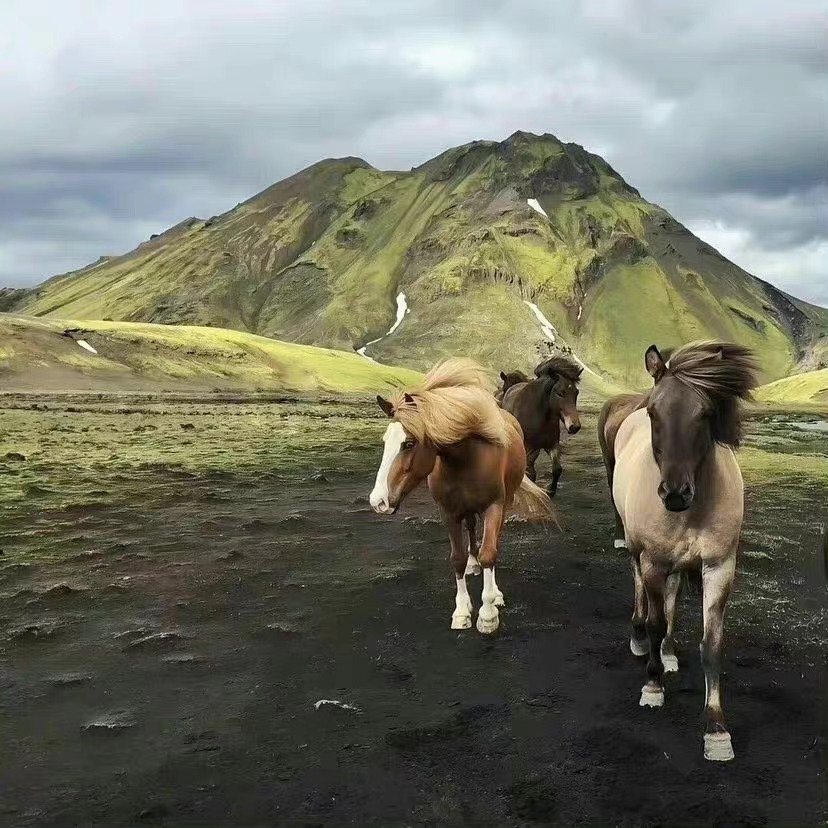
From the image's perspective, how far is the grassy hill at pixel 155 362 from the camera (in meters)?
85.4

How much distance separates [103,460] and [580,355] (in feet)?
600

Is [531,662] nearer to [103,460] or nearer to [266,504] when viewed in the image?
[266,504]

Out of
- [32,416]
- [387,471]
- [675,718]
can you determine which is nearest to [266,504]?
[387,471]

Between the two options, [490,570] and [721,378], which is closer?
[721,378]

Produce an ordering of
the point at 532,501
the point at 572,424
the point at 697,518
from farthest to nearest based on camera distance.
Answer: the point at 572,424
the point at 532,501
the point at 697,518

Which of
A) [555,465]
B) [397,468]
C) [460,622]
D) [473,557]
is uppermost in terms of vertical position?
[397,468]

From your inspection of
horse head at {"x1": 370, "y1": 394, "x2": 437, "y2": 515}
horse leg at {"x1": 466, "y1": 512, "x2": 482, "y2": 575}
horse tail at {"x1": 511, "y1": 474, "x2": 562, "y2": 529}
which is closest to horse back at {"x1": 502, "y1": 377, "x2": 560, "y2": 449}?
horse tail at {"x1": 511, "y1": 474, "x2": 562, "y2": 529}

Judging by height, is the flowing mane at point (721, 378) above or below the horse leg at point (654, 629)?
above

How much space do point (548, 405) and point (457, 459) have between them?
314 inches

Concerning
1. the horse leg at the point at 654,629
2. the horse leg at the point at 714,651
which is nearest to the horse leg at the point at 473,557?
the horse leg at the point at 654,629

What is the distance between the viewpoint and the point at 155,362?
9556 cm

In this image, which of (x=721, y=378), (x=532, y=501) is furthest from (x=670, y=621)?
(x=532, y=501)

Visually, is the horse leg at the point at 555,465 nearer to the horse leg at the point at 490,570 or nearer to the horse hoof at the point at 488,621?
the horse leg at the point at 490,570

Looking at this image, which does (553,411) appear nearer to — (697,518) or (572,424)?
(572,424)
